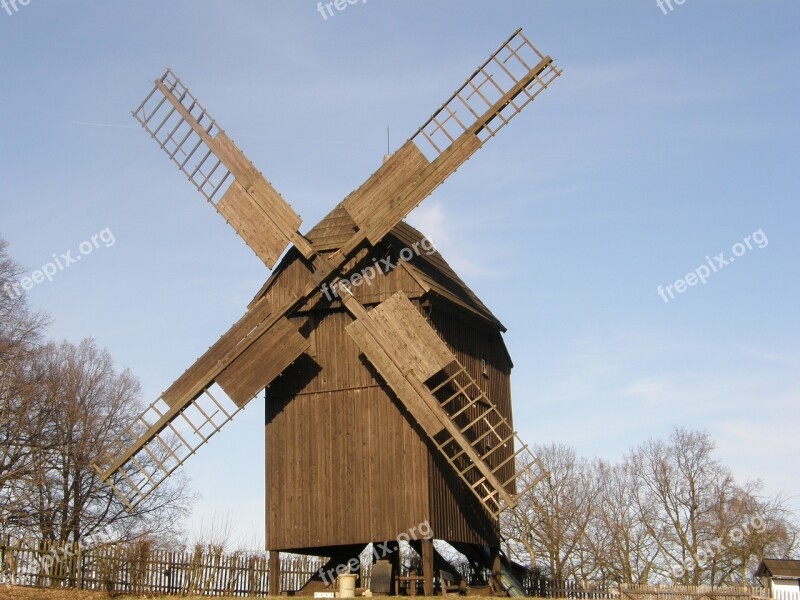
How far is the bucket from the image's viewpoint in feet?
74.5

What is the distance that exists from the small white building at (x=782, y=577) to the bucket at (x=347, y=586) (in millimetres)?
17803

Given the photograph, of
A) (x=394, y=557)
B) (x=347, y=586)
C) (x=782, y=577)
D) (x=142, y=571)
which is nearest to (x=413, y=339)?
(x=394, y=557)

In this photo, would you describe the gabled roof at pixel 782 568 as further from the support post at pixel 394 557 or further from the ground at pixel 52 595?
the ground at pixel 52 595

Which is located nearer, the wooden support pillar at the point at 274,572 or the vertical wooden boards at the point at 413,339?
the vertical wooden boards at the point at 413,339

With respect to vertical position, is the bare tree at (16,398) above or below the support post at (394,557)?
above

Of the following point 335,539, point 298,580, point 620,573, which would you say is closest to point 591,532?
point 620,573

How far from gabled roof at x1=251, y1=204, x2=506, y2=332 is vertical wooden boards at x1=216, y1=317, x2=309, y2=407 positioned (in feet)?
4.85

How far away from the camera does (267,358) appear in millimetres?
23625

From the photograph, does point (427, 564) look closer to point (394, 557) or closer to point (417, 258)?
point (394, 557)

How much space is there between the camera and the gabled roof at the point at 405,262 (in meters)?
24.0

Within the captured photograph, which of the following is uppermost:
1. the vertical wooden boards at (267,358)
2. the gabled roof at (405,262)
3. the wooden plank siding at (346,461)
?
the gabled roof at (405,262)

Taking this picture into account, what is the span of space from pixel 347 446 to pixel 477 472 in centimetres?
328

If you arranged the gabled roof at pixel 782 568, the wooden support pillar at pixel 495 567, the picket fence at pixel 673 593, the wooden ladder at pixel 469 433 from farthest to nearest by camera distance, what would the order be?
the gabled roof at pixel 782 568 < the picket fence at pixel 673 593 < the wooden support pillar at pixel 495 567 < the wooden ladder at pixel 469 433

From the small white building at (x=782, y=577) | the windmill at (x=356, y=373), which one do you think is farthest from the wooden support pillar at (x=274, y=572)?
the small white building at (x=782, y=577)
